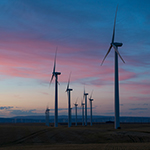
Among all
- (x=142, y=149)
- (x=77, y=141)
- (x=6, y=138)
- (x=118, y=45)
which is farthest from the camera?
(x=118, y=45)

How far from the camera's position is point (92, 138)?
153ft

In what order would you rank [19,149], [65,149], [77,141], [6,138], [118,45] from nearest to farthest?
[65,149], [19,149], [77,141], [6,138], [118,45]

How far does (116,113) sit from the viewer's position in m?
59.3

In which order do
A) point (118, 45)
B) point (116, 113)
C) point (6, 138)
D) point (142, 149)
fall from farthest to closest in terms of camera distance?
point (118, 45) → point (116, 113) → point (6, 138) → point (142, 149)

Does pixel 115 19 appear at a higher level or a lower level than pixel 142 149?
higher

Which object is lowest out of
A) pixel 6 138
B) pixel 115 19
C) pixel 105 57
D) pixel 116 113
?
pixel 6 138

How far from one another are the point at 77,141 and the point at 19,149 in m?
12.5

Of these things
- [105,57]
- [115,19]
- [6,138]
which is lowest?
[6,138]

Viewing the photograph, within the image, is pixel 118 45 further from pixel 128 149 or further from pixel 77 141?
pixel 128 149

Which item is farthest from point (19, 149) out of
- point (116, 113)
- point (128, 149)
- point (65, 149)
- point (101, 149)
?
point (116, 113)

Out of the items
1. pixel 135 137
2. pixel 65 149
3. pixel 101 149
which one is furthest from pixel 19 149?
pixel 135 137

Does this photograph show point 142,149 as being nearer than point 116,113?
Yes

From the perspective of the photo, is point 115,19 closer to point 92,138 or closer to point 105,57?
point 105,57

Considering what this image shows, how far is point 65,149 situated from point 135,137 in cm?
1727
